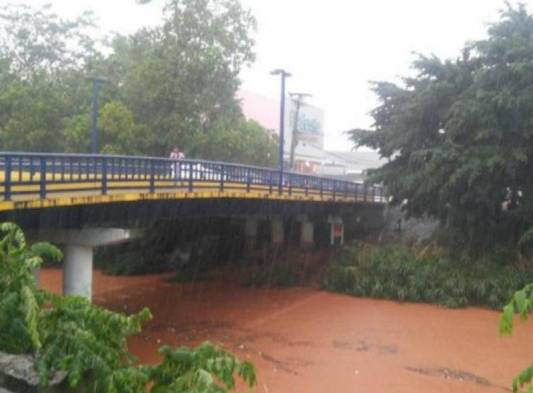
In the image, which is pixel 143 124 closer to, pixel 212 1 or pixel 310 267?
pixel 212 1

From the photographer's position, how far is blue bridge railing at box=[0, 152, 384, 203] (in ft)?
37.7

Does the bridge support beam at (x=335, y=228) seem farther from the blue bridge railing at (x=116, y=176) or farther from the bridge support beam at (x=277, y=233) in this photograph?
the blue bridge railing at (x=116, y=176)

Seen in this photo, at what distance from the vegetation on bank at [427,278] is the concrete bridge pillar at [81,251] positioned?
12.3 meters

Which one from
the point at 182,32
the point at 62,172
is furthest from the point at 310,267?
the point at 62,172

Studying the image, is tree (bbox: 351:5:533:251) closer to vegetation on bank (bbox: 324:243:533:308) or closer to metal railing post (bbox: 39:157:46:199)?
vegetation on bank (bbox: 324:243:533:308)

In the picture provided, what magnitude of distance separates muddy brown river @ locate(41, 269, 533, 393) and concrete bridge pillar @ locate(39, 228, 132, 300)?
2104mm

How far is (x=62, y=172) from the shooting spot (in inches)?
498

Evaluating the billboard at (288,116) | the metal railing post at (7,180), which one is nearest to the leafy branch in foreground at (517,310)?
the metal railing post at (7,180)

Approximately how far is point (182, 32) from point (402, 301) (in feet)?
56.1

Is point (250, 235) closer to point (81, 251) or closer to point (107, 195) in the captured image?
point (81, 251)

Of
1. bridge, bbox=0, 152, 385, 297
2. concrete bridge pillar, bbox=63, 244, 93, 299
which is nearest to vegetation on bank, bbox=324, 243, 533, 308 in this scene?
bridge, bbox=0, 152, 385, 297

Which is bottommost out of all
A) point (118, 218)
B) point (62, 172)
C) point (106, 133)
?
point (118, 218)

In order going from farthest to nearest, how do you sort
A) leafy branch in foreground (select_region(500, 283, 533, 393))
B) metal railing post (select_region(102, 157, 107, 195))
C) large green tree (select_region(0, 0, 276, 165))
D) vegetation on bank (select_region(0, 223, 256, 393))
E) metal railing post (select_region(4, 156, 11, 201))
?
large green tree (select_region(0, 0, 276, 165))
metal railing post (select_region(102, 157, 107, 195))
metal railing post (select_region(4, 156, 11, 201))
vegetation on bank (select_region(0, 223, 256, 393))
leafy branch in foreground (select_region(500, 283, 533, 393))

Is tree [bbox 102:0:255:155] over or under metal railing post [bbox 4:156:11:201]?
over
